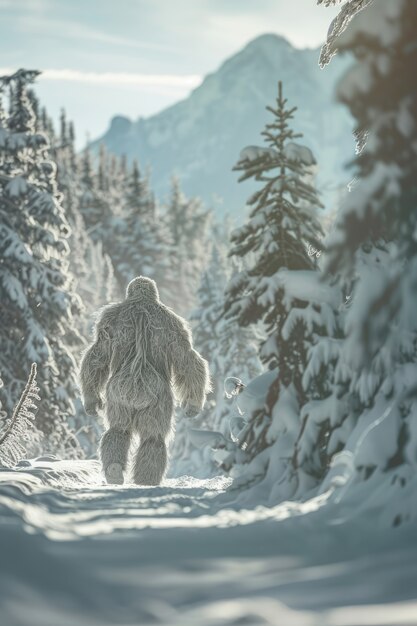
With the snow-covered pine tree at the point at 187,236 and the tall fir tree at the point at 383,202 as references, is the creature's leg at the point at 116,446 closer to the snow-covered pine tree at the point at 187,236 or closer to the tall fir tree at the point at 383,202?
the tall fir tree at the point at 383,202

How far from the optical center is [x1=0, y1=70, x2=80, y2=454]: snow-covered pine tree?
15.8m

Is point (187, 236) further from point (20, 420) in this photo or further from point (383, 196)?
point (383, 196)

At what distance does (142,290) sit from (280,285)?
395 cm

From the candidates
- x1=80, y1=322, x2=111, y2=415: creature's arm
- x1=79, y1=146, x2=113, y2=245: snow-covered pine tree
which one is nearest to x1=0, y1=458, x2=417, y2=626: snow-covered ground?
x1=80, y1=322, x2=111, y2=415: creature's arm

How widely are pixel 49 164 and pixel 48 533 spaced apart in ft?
47.8

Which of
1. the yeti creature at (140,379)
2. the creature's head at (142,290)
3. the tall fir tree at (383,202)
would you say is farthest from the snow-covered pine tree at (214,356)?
the tall fir tree at (383,202)

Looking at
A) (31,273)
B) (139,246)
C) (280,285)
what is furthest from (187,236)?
(280,285)

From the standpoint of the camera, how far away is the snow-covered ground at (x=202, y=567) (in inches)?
103

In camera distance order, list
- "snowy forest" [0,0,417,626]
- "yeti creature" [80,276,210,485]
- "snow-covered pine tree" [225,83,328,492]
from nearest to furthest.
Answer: "snowy forest" [0,0,417,626] < "snow-covered pine tree" [225,83,328,492] < "yeti creature" [80,276,210,485]

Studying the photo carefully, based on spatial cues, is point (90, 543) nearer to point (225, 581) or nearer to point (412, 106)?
point (225, 581)

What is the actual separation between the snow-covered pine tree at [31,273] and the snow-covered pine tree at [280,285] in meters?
10.3

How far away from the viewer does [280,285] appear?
543 centimetres

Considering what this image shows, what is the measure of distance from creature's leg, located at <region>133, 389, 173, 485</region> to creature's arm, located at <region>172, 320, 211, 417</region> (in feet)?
0.71

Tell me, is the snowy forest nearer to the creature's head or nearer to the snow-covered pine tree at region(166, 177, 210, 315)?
the creature's head
